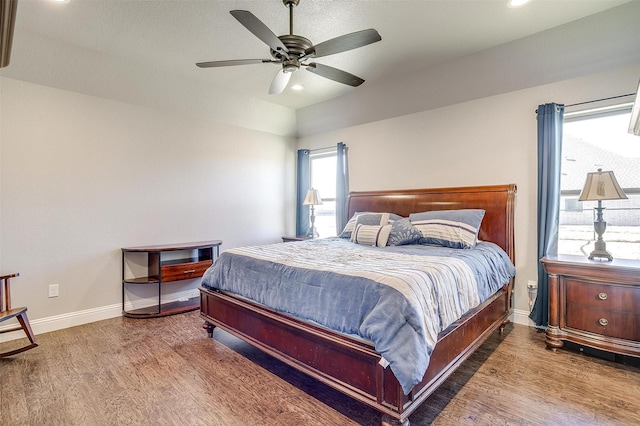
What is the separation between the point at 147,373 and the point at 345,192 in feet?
11.1

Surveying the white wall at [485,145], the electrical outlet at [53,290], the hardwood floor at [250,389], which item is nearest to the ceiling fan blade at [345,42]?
the white wall at [485,145]

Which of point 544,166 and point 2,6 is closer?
point 2,6

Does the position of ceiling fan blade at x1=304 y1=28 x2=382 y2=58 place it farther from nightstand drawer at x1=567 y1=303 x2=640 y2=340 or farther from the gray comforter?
nightstand drawer at x1=567 y1=303 x2=640 y2=340

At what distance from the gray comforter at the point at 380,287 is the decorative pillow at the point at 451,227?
0.44 feet

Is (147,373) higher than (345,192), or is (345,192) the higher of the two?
(345,192)

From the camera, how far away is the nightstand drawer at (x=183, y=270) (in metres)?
3.64

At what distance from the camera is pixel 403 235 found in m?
3.34

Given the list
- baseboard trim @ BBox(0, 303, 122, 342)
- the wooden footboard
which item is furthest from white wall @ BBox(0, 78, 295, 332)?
the wooden footboard

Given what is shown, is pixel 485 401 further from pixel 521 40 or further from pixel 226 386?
pixel 521 40

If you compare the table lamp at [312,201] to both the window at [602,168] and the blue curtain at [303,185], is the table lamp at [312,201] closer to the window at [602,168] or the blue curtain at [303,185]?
the blue curtain at [303,185]

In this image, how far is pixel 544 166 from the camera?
3.02 meters

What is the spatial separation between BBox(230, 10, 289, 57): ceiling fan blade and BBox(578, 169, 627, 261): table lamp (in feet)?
8.92

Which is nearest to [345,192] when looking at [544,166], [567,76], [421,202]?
[421,202]

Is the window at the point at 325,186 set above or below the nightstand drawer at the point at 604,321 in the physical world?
above
